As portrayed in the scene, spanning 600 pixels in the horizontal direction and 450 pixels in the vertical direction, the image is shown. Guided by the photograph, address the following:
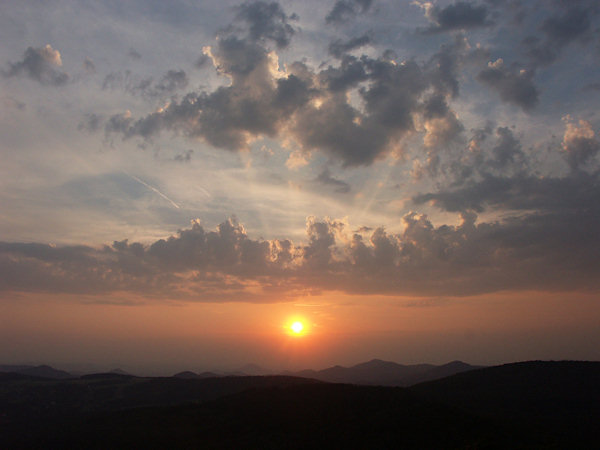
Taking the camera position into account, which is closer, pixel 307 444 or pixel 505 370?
pixel 307 444

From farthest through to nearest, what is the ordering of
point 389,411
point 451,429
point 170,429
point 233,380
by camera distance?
point 233,380
point 170,429
point 389,411
point 451,429

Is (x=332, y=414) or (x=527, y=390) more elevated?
(x=527, y=390)

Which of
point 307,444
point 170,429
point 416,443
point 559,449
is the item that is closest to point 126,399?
point 170,429

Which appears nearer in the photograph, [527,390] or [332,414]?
[332,414]

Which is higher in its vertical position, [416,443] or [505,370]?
[505,370]

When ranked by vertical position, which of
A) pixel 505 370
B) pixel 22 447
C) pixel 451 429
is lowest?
pixel 22 447

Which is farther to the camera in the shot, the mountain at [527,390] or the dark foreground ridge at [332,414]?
the mountain at [527,390]

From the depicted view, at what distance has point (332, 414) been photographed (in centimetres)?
8925

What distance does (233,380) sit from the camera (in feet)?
552

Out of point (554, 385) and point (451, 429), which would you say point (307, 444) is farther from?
point (554, 385)

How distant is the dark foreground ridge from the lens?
2955 inches

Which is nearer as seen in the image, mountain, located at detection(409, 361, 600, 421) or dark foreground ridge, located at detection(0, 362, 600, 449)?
dark foreground ridge, located at detection(0, 362, 600, 449)

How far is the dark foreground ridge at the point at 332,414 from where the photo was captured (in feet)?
246

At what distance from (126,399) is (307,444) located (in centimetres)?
10682
